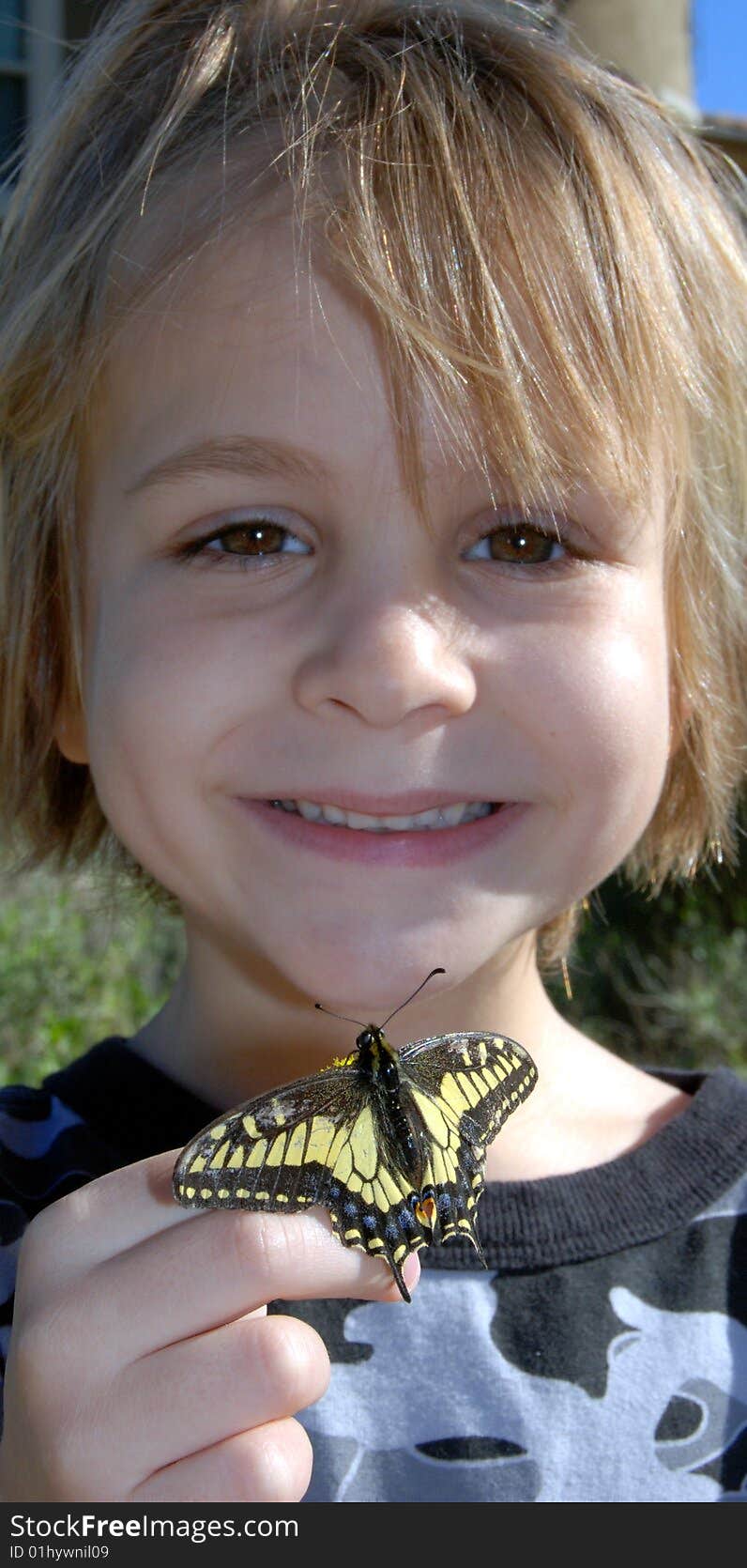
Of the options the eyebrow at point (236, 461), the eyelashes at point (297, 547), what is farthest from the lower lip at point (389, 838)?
the eyebrow at point (236, 461)

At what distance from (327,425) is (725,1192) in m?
1.12

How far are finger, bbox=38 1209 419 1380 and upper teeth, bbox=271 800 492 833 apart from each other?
489 mm

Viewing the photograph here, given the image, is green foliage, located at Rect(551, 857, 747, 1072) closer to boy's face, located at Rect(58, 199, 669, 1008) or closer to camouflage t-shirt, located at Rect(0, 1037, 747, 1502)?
camouflage t-shirt, located at Rect(0, 1037, 747, 1502)

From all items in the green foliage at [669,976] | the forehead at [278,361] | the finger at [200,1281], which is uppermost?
the forehead at [278,361]

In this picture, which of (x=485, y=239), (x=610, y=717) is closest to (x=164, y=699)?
(x=610, y=717)

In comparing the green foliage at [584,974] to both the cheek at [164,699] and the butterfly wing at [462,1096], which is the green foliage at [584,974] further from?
the butterfly wing at [462,1096]

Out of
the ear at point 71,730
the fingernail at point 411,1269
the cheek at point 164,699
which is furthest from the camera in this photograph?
the ear at point 71,730

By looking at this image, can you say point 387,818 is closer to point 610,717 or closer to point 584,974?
point 610,717

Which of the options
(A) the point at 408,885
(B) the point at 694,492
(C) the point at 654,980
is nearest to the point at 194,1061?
(A) the point at 408,885

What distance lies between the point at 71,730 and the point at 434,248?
2.92 feet

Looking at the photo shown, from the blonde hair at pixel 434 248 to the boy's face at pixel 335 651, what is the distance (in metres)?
0.07

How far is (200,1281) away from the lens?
1.14m

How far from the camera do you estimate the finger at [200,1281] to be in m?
1.14

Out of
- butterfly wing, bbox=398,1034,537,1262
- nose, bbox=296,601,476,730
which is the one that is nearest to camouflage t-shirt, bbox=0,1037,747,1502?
butterfly wing, bbox=398,1034,537,1262
